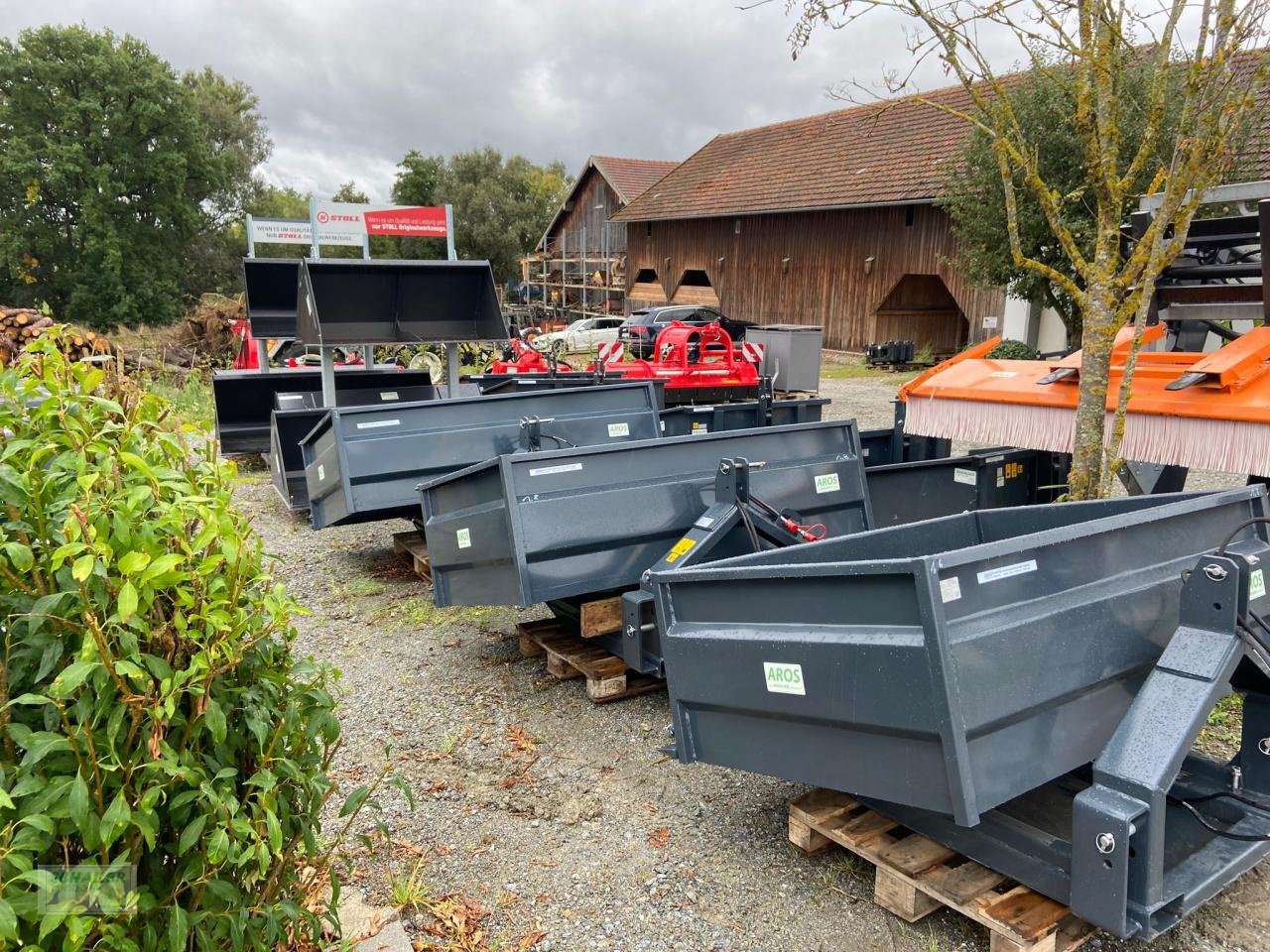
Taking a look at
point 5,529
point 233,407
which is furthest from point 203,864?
point 233,407

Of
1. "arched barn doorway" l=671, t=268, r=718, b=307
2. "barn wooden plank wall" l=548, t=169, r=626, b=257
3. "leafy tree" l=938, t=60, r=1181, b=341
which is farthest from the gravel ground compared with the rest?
"barn wooden plank wall" l=548, t=169, r=626, b=257

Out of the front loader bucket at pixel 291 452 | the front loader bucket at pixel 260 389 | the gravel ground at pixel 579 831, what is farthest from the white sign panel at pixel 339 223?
the gravel ground at pixel 579 831

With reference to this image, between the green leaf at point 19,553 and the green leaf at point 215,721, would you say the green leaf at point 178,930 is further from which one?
the green leaf at point 19,553

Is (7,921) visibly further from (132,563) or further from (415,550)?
(415,550)

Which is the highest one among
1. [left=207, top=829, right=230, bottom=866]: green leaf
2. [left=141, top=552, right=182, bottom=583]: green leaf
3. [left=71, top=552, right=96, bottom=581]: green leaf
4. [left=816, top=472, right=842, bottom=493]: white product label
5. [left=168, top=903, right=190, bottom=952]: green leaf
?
[left=71, top=552, right=96, bottom=581]: green leaf

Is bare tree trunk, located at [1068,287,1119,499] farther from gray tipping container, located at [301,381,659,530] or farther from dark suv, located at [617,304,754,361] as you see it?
dark suv, located at [617,304,754,361]

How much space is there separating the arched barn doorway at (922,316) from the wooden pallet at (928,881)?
2112 cm

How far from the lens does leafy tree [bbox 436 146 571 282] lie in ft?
142

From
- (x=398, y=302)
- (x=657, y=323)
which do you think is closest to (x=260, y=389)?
(x=398, y=302)

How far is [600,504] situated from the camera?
4.20 meters

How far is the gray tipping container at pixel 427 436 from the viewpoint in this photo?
5629mm

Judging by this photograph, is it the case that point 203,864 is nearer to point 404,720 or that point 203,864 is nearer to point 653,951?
point 653,951

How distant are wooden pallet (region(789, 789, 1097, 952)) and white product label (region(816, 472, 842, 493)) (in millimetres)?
1783

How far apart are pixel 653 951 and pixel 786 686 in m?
0.89
